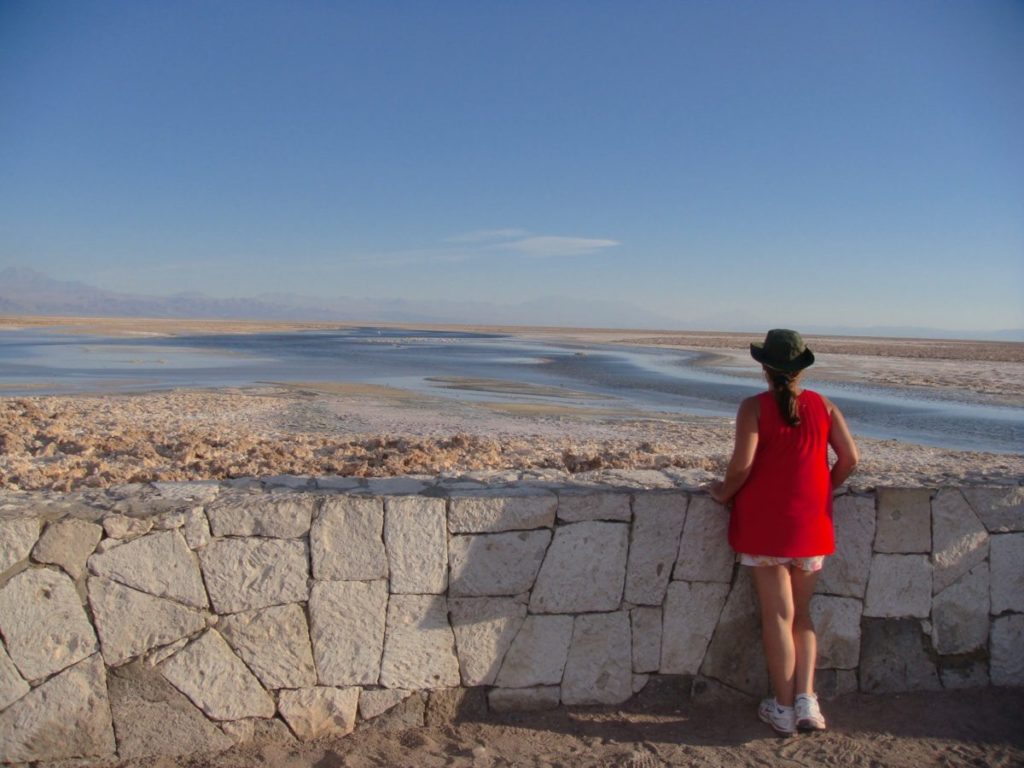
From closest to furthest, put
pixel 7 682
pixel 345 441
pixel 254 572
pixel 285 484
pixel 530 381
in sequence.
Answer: pixel 7 682 < pixel 254 572 < pixel 285 484 < pixel 345 441 < pixel 530 381

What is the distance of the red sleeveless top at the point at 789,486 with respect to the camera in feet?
11.0

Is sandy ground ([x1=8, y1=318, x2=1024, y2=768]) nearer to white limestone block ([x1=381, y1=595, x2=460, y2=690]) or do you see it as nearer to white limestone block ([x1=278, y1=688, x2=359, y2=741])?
white limestone block ([x1=278, y1=688, x2=359, y2=741])

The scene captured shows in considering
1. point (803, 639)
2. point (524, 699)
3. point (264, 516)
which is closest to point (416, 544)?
point (264, 516)

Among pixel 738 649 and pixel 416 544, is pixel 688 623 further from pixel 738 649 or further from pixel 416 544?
pixel 416 544

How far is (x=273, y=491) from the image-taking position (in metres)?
3.60

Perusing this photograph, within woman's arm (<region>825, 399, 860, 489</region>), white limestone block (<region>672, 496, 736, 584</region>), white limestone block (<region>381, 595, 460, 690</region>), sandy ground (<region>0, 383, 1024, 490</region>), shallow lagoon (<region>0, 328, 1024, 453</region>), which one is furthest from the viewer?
shallow lagoon (<region>0, 328, 1024, 453</region>)

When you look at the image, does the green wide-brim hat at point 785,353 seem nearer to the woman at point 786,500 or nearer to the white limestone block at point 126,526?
the woman at point 786,500

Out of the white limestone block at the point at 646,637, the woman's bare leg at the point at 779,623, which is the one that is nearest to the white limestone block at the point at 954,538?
the woman's bare leg at the point at 779,623

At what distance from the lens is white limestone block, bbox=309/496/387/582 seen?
3430mm

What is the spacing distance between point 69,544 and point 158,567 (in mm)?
342

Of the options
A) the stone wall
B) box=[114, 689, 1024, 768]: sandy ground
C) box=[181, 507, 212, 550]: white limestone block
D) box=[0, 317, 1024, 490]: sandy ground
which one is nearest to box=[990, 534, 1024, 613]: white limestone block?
the stone wall

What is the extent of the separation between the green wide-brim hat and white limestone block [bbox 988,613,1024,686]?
1773mm

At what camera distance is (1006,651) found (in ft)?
13.0

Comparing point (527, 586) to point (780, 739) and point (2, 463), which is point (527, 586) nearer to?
point (780, 739)
